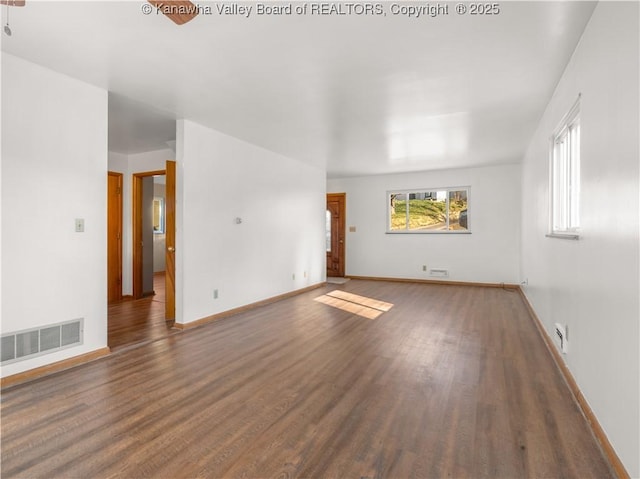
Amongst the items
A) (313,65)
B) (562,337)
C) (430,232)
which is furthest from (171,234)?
(430,232)

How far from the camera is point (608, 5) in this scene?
71.4 inches

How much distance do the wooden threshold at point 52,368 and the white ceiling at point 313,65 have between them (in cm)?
241

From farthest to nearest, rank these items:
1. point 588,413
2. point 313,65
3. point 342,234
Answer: point 342,234 < point 313,65 < point 588,413

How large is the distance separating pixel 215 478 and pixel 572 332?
2.55 m

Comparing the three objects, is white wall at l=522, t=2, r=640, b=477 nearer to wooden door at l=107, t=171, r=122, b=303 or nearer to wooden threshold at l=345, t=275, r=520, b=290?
wooden threshold at l=345, t=275, r=520, b=290

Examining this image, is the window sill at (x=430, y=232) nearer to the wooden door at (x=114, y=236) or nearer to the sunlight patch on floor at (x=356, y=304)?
the sunlight patch on floor at (x=356, y=304)

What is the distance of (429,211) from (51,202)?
6762mm

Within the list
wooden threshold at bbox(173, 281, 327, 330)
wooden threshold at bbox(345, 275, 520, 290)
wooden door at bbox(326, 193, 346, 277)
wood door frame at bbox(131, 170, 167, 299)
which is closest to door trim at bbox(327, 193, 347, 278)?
wooden door at bbox(326, 193, 346, 277)

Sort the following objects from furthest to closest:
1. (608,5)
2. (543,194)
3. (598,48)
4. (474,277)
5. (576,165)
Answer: (474,277) → (543,194) → (576,165) → (598,48) → (608,5)

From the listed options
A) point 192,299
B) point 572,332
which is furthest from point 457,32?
point 192,299

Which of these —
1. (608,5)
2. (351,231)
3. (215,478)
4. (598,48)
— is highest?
(608,5)

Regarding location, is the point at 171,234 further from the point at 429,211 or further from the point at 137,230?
the point at 429,211

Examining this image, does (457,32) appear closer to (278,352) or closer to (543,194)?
(543,194)

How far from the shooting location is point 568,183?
3.02 metres
